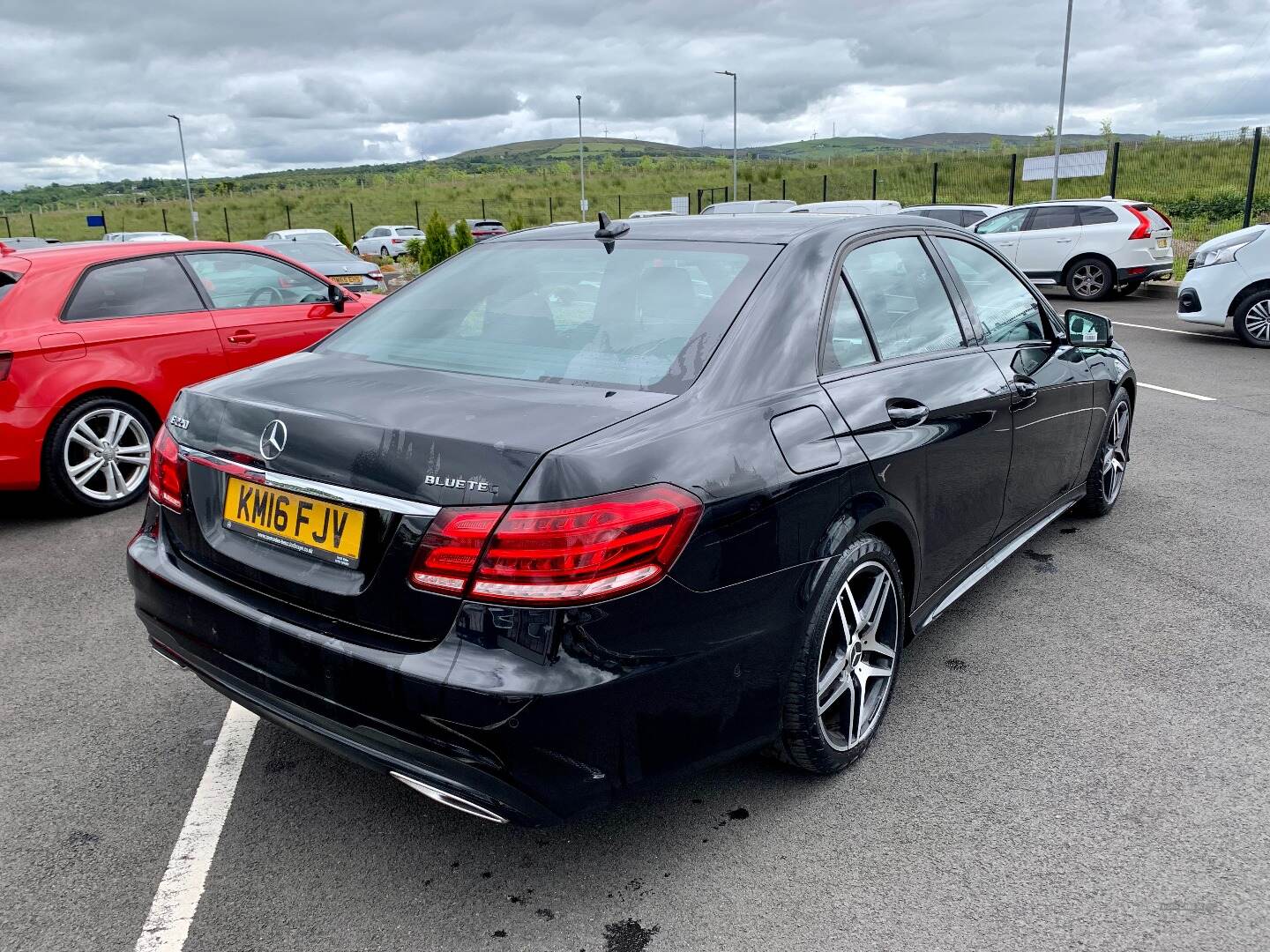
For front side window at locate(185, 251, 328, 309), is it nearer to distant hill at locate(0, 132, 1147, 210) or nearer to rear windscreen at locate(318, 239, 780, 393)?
rear windscreen at locate(318, 239, 780, 393)

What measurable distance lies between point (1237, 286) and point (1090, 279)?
5.43 m

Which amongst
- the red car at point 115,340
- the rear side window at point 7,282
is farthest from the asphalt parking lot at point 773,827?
the rear side window at point 7,282

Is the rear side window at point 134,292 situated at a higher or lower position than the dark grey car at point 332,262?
higher

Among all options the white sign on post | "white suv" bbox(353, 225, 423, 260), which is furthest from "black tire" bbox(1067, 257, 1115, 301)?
"white suv" bbox(353, 225, 423, 260)

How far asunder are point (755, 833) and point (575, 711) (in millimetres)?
873

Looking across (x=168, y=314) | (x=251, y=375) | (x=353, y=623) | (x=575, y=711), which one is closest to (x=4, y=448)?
(x=168, y=314)

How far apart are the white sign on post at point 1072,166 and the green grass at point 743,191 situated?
2576mm

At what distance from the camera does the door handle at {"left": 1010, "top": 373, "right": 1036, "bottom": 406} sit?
376cm

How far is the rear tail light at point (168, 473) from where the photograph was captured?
274 cm

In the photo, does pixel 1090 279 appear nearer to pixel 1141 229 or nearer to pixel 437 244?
A: pixel 1141 229

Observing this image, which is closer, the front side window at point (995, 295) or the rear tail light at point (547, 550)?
the rear tail light at point (547, 550)

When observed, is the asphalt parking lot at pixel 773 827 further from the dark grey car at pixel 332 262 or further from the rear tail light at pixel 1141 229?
the rear tail light at pixel 1141 229

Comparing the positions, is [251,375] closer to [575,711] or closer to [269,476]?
[269,476]

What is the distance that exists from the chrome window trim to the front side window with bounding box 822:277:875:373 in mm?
1253
